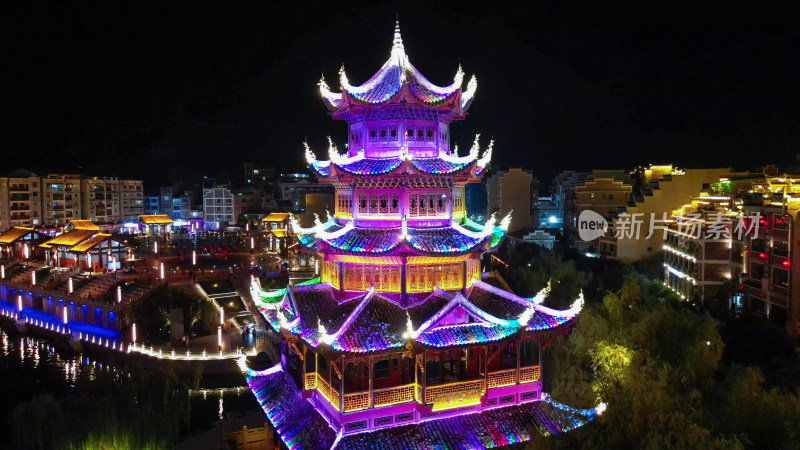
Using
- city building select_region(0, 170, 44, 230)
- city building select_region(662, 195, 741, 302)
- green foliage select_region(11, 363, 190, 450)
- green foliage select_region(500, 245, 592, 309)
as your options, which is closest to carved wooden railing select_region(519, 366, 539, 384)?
Answer: green foliage select_region(11, 363, 190, 450)

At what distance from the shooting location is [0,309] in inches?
1576

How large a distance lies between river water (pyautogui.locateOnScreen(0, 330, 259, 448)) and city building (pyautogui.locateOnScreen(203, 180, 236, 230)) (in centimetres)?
3977

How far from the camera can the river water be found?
23.4 metres

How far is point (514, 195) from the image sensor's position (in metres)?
58.7

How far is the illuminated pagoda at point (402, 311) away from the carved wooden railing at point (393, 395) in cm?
3

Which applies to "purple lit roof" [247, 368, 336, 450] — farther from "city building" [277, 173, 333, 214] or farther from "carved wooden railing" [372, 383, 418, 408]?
"city building" [277, 173, 333, 214]

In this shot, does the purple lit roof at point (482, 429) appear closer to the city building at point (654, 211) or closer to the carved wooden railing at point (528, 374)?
the carved wooden railing at point (528, 374)

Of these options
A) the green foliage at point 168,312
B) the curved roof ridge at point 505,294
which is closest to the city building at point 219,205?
the green foliage at point 168,312

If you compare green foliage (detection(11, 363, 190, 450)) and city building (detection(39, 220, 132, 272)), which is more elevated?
city building (detection(39, 220, 132, 272))

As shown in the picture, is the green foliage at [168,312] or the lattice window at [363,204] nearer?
the lattice window at [363,204]

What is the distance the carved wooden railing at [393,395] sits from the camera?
1305 cm

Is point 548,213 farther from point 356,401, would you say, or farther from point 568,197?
point 356,401

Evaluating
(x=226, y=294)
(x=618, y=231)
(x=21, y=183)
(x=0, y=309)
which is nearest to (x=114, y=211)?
(x=21, y=183)

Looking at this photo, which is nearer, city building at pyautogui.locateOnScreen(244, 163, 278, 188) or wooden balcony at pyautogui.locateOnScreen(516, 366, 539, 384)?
wooden balcony at pyautogui.locateOnScreen(516, 366, 539, 384)
